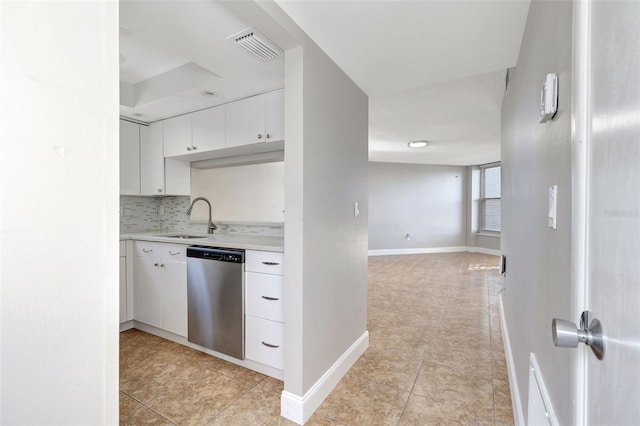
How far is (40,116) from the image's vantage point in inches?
23.7

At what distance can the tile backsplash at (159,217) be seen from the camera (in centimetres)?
322

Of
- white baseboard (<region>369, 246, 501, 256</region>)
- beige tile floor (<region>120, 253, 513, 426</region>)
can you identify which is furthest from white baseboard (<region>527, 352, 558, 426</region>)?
white baseboard (<region>369, 246, 501, 256</region>)

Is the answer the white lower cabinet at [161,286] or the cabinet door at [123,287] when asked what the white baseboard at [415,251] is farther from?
the cabinet door at [123,287]

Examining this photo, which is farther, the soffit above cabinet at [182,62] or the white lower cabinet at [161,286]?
the white lower cabinet at [161,286]

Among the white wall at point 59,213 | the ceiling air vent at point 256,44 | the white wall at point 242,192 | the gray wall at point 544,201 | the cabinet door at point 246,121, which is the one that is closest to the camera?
the white wall at point 59,213

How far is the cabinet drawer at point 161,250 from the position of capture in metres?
2.48

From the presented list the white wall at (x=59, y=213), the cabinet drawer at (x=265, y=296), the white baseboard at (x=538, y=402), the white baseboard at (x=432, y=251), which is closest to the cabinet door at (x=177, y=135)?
the cabinet drawer at (x=265, y=296)

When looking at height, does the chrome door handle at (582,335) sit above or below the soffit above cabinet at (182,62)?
below

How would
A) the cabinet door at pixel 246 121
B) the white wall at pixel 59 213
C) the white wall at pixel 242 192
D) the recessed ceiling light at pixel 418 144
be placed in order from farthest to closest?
the recessed ceiling light at pixel 418 144 → the white wall at pixel 242 192 → the cabinet door at pixel 246 121 → the white wall at pixel 59 213

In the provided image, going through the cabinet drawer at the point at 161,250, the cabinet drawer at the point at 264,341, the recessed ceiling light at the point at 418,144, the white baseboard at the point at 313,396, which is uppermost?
the recessed ceiling light at the point at 418,144

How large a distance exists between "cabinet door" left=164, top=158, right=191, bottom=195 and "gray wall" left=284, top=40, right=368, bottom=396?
2.03 metres

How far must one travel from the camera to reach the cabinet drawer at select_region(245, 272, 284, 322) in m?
1.97

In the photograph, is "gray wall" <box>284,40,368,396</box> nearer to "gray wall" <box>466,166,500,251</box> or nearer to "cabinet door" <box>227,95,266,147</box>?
"cabinet door" <box>227,95,266,147</box>

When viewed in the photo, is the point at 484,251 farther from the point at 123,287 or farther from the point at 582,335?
the point at 582,335
